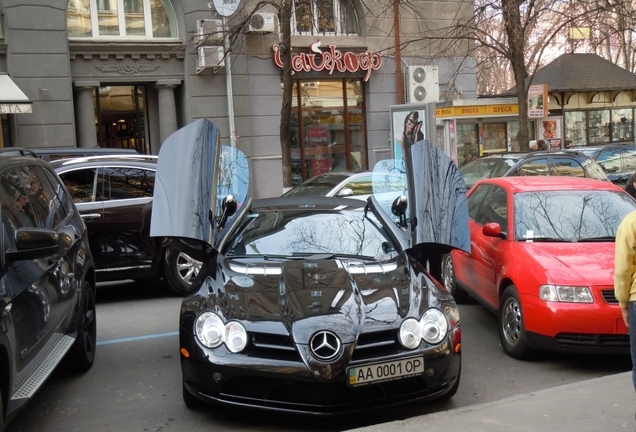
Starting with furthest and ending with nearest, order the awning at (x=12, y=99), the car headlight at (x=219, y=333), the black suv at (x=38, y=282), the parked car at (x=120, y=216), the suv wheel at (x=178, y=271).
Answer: the awning at (x=12, y=99) < the suv wheel at (x=178, y=271) < the parked car at (x=120, y=216) < the car headlight at (x=219, y=333) < the black suv at (x=38, y=282)

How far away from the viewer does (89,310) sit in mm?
6414

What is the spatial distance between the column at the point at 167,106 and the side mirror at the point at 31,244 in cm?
1499

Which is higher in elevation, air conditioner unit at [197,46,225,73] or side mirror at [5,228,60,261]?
air conditioner unit at [197,46,225,73]

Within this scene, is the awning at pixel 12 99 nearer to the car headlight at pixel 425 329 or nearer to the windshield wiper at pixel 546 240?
the windshield wiper at pixel 546 240

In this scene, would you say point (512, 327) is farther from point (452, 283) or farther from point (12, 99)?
point (12, 99)

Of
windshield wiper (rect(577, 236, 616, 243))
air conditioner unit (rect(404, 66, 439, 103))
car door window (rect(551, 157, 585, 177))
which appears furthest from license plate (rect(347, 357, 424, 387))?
air conditioner unit (rect(404, 66, 439, 103))

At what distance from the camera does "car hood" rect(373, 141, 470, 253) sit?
5.93 meters

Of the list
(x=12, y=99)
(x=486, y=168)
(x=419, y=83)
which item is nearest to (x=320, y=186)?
(x=486, y=168)

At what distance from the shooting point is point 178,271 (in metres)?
9.26

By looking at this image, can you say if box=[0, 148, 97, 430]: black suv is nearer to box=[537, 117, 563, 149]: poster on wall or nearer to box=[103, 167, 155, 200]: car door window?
box=[103, 167, 155, 200]: car door window

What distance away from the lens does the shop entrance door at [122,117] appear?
19.5 metres

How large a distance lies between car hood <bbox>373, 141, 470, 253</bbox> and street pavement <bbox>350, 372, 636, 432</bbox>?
141 cm

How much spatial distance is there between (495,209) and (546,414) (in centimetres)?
342

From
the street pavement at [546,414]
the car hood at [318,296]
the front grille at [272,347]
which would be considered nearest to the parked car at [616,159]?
the street pavement at [546,414]
